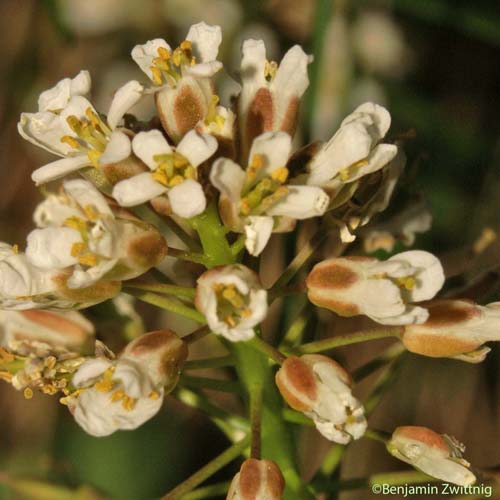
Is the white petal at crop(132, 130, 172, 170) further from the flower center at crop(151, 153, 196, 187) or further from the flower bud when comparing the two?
the flower bud

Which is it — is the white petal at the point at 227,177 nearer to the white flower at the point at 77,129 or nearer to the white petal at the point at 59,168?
the white flower at the point at 77,129

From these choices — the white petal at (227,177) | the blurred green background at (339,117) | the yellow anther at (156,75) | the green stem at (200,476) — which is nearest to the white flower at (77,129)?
the yellow anther at (156,75)

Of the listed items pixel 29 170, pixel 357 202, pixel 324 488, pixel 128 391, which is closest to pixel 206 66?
pixel 357 202

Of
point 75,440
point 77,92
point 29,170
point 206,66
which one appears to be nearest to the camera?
point 206,66

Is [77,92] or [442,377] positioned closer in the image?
[77,92]

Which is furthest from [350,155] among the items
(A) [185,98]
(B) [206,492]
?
(B) [206,492]

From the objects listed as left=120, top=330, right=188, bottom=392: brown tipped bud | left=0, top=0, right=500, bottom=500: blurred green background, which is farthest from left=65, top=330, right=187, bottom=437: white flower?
left=0, top=0, right=500, bottom=500: blurred green background

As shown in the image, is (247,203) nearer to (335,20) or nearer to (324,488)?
(324,488)

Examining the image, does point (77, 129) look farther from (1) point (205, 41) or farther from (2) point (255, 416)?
(2) point (255, 416)
